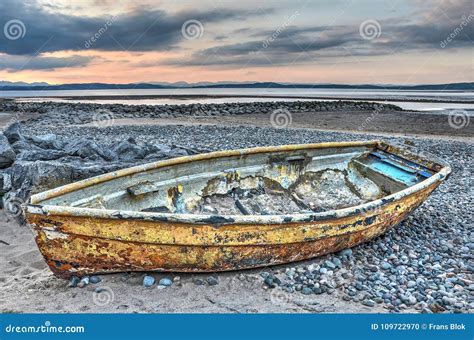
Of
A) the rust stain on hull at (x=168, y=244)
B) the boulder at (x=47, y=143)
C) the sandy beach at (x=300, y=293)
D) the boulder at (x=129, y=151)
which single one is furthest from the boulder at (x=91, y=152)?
the rust stain on hull at (x=168, y=244)

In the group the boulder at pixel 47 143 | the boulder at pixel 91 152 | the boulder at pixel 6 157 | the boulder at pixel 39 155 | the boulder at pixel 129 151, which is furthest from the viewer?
the boulder at pixel 47 143

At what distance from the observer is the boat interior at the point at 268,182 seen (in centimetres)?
617

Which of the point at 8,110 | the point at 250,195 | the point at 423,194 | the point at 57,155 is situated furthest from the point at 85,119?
the point at 423,194

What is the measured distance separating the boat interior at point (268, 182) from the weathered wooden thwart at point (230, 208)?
0.06ft

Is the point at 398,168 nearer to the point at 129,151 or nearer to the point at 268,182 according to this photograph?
the point at 268,182

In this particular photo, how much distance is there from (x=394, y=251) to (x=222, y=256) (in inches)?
109

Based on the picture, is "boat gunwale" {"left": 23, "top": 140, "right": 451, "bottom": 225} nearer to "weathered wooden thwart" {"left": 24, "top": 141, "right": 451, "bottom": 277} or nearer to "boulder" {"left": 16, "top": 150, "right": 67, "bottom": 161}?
"weathered wooden thwart" {"left": 24, "top": 141, "right": 451, "bottom": 277}

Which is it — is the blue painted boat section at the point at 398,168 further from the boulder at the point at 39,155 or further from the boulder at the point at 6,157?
the boulder at the point at 6,157

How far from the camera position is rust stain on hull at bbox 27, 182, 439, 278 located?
4.45 metres

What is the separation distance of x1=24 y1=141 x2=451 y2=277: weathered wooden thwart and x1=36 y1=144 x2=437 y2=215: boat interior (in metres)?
0.02

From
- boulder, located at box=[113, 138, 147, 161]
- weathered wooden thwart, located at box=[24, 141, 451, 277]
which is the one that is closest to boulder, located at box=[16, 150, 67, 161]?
boulder, located at box=[113, 138, 147, 161]

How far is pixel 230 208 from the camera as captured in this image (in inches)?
274

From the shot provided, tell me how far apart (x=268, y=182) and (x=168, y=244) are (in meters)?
3.45

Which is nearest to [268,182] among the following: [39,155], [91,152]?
[91,152]
